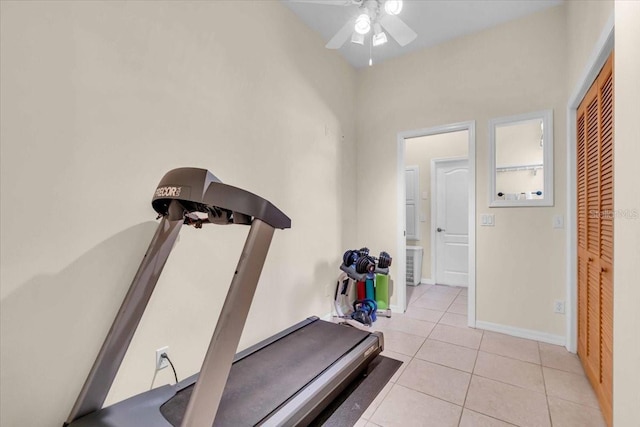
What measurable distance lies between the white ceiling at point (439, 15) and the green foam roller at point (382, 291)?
2621 millimetres

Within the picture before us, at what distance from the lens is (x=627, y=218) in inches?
44.7

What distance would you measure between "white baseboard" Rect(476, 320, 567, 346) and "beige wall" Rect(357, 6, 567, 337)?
37mm

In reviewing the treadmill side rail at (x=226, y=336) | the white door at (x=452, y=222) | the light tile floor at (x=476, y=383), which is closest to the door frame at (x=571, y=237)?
the light tile floor at (x=476, y=383)

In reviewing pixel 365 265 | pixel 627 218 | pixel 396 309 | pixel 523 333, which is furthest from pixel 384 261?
pixel 627 218

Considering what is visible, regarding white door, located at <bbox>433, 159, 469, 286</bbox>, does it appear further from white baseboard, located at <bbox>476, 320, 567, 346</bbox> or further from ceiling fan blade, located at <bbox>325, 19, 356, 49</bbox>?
ceiling fan blade, located at <bbox>325, 19, 356, 49</bbox>

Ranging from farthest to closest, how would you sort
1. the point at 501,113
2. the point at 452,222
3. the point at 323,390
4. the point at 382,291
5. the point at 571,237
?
the point at 452,222
the point at 382,291
the point at 501,113
the point at 571,237
the point at 323,390

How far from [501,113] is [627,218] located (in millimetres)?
2068

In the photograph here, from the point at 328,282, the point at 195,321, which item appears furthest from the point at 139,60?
the point at 328,282

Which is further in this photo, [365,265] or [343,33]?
[365,265]

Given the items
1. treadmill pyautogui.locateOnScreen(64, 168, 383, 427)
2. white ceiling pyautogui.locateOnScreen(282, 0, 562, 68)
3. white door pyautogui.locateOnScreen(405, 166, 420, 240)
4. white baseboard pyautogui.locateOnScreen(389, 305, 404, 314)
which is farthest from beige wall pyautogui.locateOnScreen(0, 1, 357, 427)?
white door pyautogui.locateOnScreen(405, 166, 420, 240)

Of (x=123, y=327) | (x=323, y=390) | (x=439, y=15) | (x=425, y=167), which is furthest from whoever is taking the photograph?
(x=425, y=167)

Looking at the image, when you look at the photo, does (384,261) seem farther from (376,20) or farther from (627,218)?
(376,20)

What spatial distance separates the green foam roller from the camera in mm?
3311

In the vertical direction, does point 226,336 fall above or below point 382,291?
above
